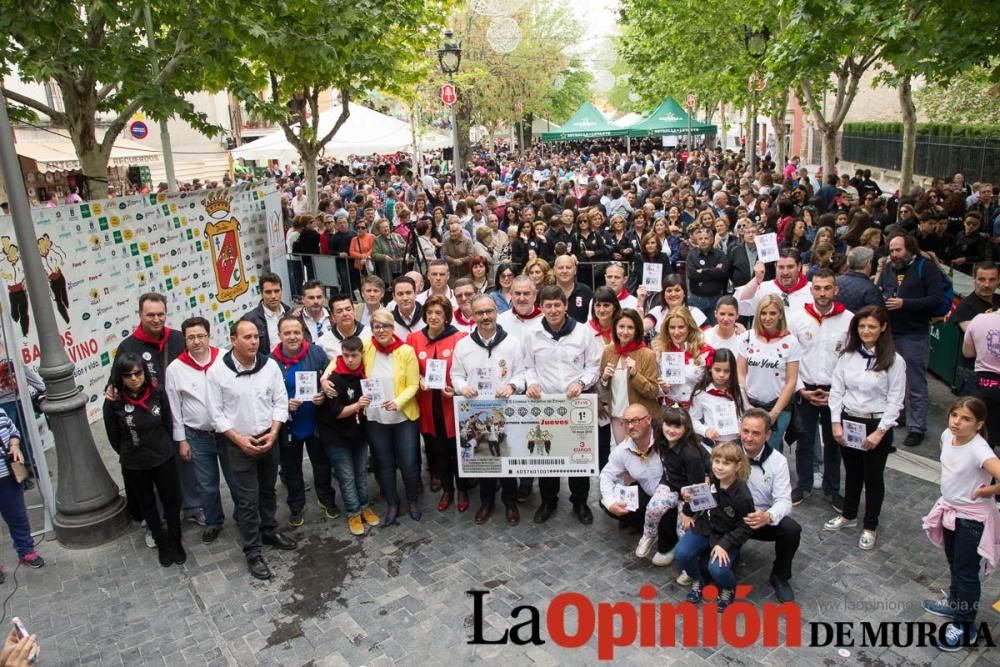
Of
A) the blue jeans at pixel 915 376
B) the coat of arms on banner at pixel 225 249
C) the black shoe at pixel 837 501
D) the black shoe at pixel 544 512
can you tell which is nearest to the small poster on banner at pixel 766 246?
the blue jeans at pixel 915 376

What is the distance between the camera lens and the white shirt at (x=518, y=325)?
6473 mm

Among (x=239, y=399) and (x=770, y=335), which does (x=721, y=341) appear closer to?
(x=770, y=335)

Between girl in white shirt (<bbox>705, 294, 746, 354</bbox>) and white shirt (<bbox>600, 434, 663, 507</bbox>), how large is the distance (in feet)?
4.08

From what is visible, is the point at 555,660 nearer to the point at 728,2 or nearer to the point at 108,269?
the point at 108,269

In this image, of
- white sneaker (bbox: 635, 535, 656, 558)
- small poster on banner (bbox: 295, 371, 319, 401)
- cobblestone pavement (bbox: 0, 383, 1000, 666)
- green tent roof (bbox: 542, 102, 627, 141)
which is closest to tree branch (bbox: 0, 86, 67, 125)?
cobblestone pavement (bbox: 0, 383, 1000, 666)

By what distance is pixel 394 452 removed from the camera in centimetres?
661

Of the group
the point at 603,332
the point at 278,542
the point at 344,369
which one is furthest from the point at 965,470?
the point at 278,542

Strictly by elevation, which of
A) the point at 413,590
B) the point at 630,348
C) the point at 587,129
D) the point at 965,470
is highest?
the point at 587,129

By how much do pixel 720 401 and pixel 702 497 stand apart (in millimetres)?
1056

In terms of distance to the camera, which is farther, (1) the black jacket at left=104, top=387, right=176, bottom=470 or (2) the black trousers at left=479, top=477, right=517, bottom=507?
(2) the black trousers at left=479, top=477, right=517, bottom=507

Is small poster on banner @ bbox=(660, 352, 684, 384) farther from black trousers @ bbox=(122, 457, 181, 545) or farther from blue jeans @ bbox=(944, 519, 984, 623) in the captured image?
black trousers @ bbox=(122, 457, 181, 545)

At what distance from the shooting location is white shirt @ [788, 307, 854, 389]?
6.46 meters

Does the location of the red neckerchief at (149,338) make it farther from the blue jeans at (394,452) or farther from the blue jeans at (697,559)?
the blue jeans at (697,559)

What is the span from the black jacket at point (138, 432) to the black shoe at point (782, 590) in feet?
15.1
